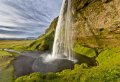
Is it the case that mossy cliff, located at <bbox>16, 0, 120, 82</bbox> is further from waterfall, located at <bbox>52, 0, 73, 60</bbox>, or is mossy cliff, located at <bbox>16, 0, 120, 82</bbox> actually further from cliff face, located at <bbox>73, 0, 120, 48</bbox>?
waterfall, located at <bbox>52, 0, 73, 60</bbox>

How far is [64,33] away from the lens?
6575 cm

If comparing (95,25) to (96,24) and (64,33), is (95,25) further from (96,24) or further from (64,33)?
(64,33)

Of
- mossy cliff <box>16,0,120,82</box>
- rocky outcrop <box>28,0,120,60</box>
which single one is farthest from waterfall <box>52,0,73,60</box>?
mossy cliff <box>16,0,120,82</box>

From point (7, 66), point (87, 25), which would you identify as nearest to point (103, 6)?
point (87, 25)

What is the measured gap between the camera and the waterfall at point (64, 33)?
196 feet

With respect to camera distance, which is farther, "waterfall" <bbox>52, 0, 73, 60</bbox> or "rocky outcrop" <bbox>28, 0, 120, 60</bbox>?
"waterfall" <bbox>52, 0, 73, 60</bbox>

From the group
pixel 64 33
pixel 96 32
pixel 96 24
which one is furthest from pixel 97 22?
pixel 64 33

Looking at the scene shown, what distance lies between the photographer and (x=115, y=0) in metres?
49.1

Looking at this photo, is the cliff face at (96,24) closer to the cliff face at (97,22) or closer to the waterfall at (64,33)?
the cliff face at (97,22)

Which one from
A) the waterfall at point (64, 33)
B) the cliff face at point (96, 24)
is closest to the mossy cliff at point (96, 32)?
the cliff face at point (96, 24)

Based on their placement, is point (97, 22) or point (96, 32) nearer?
point (96, 32)

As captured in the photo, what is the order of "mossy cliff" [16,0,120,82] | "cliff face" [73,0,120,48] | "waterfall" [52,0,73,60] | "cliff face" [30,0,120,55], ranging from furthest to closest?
"waterfall" [52,0,73,60], "cliff face" [30,0,120,55], "cliff face" [73,0,120,48], "mossy cliff" [16,0,120,82]

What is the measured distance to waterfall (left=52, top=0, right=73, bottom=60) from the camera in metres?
59.6

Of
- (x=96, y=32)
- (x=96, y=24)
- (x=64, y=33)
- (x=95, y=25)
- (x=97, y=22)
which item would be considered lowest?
(x=96, y=32)
